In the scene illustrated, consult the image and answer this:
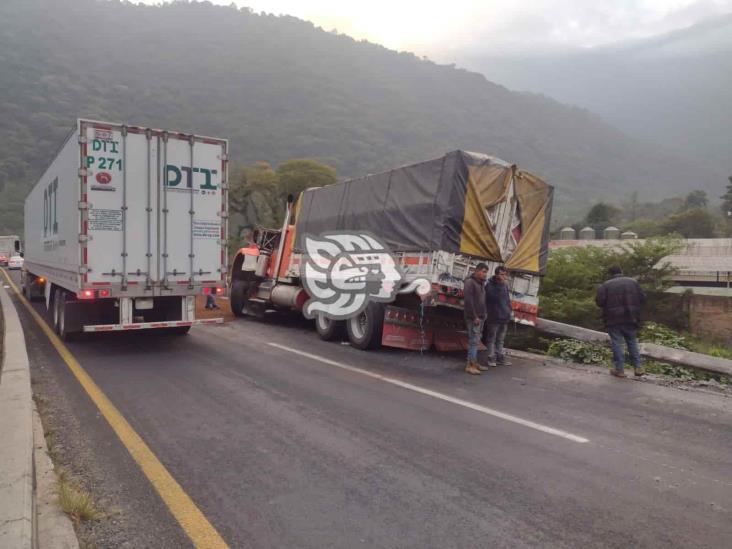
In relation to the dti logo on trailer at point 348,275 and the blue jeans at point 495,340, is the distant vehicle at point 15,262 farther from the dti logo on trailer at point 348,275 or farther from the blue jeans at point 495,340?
the blue jeans at point 495,340

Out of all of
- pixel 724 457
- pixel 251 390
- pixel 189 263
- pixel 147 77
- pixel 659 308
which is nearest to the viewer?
pixel 724 457

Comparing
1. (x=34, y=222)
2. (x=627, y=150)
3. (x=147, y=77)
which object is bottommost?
(x=34, y=222)

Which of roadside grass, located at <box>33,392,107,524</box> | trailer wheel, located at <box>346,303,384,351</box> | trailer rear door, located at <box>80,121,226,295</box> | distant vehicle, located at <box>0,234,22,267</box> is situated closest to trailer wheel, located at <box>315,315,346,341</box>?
trailer wheel, located at <box>346,303,384,351</box>

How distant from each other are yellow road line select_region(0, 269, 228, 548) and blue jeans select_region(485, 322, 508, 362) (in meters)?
5.47

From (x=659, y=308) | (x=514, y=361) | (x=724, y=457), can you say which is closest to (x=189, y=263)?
(x=514, y=361)

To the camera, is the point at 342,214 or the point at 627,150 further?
the point at 627,150

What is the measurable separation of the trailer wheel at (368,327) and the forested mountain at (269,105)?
87.9 m

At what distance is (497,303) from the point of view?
8.88 m

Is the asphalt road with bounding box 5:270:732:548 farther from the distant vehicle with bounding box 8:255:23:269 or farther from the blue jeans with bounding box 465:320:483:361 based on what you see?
the distant vehicle with bounding box 8:255:23:269

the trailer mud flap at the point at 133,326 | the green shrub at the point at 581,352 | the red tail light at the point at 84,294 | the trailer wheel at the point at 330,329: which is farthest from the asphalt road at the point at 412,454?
the trailer wheel at the point at 330,329

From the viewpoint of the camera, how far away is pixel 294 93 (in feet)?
520

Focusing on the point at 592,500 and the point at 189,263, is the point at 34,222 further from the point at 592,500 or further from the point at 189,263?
the point at 592,500

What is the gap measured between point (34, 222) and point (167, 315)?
7144 millimetres

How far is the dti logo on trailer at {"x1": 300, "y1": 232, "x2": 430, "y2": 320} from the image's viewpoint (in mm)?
9812
